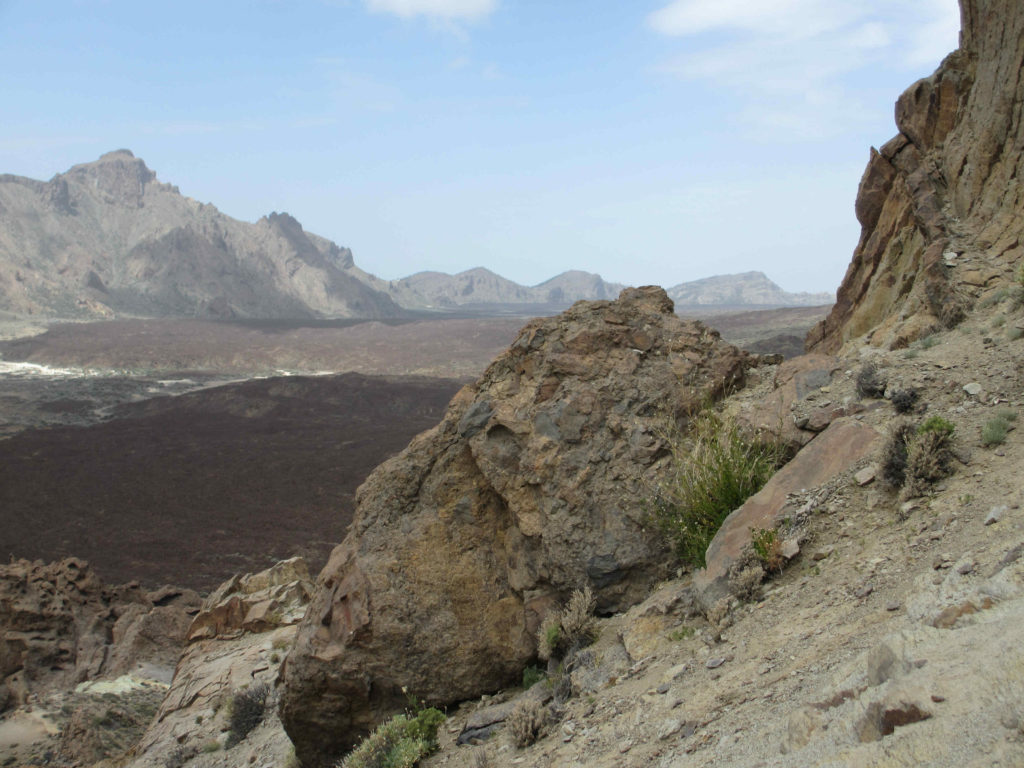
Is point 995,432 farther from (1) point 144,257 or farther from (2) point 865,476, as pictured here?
(1) point 144,257

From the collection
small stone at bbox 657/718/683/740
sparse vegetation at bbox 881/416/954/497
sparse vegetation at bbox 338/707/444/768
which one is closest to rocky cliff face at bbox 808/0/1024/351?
sparse vegetation at bbox 881/416/954/497

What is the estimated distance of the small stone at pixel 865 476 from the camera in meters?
4.60

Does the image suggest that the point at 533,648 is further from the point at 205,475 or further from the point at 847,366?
the point at 205,475

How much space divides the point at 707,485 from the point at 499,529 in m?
1.83

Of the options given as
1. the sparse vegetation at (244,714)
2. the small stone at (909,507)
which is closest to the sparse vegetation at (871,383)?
the small stone at (909,507)

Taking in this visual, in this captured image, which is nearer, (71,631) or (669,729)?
(669,729)

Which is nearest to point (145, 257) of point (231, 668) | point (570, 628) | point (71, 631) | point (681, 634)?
point (71, 631)

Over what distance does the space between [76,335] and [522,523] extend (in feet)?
257

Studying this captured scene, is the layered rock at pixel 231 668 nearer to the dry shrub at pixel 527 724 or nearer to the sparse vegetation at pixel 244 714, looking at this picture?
the sparse vegetation at pixel 244 714

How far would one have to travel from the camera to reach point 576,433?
6.07m

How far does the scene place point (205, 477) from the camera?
88.8 ft

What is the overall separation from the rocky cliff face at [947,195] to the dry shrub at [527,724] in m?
4.57

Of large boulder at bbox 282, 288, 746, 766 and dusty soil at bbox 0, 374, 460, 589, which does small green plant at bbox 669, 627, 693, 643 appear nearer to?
large boulder at bbox 282, 288, 746, 766

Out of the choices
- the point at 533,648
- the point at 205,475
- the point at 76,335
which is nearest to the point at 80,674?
the point at 533,648
